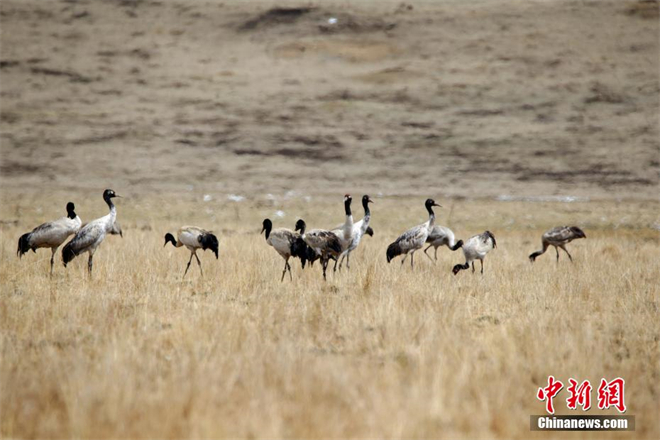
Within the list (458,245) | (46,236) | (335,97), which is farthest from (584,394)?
(335,97)

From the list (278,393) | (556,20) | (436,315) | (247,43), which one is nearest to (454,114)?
(556,20)

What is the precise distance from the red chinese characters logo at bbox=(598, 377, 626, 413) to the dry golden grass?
11 cm

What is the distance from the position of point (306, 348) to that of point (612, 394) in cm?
295

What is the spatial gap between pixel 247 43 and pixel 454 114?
69.1ft

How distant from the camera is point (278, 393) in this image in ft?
19.9

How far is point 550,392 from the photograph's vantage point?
6.38 m

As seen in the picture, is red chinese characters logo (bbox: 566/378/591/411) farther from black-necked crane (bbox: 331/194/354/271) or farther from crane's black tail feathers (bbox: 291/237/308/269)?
black-necked crane (bbox: 331/194/354/271)

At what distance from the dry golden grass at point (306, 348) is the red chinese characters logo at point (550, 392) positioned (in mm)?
99

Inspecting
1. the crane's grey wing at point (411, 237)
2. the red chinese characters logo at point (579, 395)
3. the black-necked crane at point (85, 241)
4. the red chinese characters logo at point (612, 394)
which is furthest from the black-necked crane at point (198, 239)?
Answer: the red chinese characters logo at point (612, 394)

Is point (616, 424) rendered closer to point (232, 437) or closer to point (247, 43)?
point (232, 437)

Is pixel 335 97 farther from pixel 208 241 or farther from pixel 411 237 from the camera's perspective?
pixel 208 241

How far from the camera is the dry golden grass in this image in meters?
5.61

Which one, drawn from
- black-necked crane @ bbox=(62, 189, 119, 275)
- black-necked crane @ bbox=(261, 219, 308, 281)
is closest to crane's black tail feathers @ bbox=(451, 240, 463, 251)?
black-necked crane @ bbox=(261, 219, 308, 281)

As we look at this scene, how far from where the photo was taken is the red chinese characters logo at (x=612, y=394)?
Answer: 6133mm
